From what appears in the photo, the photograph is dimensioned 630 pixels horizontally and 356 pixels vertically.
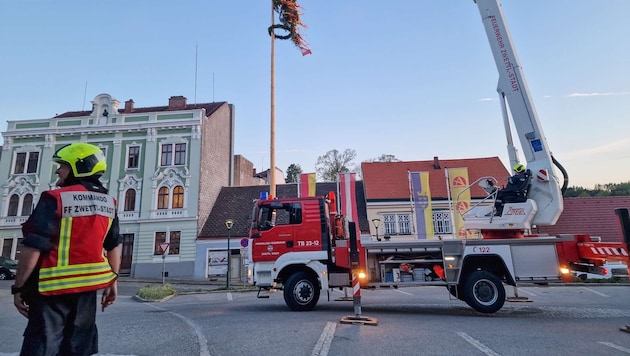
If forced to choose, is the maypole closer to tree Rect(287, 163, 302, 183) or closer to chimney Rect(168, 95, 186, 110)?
chimney Rect(168, 95, 186, 110)

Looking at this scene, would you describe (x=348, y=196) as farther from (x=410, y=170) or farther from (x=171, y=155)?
(x=171, y=155)

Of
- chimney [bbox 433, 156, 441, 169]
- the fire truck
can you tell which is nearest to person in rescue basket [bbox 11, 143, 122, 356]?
the fire truck

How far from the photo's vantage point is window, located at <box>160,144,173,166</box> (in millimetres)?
26703

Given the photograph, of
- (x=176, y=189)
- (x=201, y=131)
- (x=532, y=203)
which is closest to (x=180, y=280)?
(x=176, y=189)

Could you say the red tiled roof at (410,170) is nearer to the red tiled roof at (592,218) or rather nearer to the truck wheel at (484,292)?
the red tiled roof at (592,218)

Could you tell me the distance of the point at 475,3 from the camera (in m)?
10.8

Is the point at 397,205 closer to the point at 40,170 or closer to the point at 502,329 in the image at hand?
the point at 502,329

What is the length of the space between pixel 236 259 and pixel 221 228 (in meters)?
2.76

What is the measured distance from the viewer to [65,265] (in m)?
2.52

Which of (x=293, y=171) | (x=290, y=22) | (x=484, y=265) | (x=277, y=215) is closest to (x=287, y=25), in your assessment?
(x=290, y=22)

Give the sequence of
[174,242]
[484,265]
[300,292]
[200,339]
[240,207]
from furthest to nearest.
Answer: [240,207] < [174,242] < [300,292] < [484,265] < [200,339]

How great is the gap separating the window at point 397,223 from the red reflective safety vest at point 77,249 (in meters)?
24.8

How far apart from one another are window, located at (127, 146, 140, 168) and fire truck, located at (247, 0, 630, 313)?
21.6 metres

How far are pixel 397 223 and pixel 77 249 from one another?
2525 centimetres
